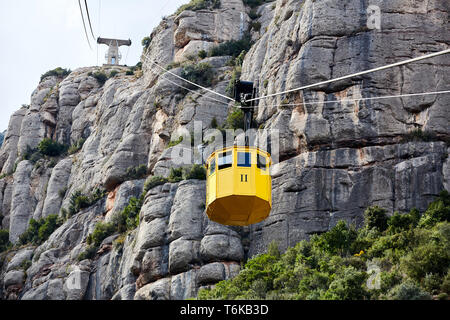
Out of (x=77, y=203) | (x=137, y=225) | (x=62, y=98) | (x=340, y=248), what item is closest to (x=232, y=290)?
(x=340, y=248)

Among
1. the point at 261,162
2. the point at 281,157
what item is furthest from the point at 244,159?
the point at 281,157

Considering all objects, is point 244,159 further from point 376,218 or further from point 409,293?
point 409,293

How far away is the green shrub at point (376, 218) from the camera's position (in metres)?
48.1

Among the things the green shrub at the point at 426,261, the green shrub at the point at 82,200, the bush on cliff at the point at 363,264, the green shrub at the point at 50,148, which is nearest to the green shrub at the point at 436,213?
the bush on cliff at the point at 363,264

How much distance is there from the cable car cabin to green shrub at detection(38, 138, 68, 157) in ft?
120

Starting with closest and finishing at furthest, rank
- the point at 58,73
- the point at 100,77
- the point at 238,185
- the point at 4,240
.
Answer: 1. the point at 238,185
2. the point at 4,240
3. the point at 100,77
4. the point at 58,73

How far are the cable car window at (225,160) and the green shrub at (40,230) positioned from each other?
26783mm

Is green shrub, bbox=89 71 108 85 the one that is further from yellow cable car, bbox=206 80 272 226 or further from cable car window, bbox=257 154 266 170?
cable car window, bbox=257 154 266 170

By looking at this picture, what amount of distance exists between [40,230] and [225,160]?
27939mm

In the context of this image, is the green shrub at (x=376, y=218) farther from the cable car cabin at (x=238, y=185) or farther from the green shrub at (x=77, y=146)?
the green shrub at (x=77, y=146)

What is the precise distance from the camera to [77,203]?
67.6 metres

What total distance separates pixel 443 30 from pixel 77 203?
97.3 ft

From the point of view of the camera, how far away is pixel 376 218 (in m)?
48.3

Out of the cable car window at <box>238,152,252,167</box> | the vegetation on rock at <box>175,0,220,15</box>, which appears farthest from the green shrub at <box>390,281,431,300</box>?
the vegetation on rock at <box>175,0,220,15</box>
